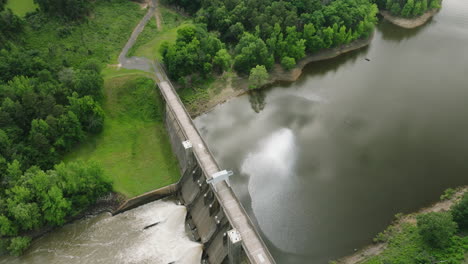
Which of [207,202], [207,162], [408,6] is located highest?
[408,6]

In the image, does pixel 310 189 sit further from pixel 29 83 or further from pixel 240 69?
pixel 29 83

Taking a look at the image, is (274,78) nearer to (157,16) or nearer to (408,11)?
(157,16)

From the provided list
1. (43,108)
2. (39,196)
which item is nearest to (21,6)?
(43,108)

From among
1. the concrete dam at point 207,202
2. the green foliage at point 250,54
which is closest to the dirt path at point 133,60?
the concrete dam at point 207,202

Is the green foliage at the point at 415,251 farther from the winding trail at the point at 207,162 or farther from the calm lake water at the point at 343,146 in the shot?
the winding trail at the point at 207,162

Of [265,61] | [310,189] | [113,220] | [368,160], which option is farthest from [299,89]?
[113,220]

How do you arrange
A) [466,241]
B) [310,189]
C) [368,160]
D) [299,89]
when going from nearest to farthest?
[466,241] → [310,189] → [368,160] → [299,89]

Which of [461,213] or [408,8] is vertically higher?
[408,8]
